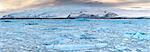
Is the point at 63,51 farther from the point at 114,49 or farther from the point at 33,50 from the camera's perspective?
the point at 114,49

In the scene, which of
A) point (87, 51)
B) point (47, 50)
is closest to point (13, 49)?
point (47, 50)

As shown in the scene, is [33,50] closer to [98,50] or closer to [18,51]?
[18,51]

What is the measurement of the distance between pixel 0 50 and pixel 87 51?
338 cm

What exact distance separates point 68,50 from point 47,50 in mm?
827

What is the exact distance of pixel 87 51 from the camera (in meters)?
14.6

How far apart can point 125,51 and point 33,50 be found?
11.8 feet

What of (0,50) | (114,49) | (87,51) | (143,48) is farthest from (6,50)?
(143,48)

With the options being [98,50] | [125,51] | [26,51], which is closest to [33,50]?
[26,51]

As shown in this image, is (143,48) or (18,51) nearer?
(18,51)

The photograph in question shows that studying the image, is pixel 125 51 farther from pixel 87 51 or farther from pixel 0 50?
pixel 0 50

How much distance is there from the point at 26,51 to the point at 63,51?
1428 millimetres

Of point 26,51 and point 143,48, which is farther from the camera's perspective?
point 143,48

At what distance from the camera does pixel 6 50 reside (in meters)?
14.7

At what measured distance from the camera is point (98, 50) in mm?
14883
